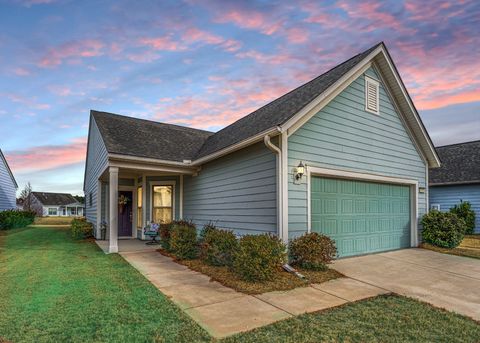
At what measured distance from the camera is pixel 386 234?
910cm

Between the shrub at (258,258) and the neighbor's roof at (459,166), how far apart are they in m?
A: 15.4

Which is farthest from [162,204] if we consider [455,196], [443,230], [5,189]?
[5,189]

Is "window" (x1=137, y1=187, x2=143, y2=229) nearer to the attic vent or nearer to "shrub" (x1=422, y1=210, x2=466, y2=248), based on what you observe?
the attic vent

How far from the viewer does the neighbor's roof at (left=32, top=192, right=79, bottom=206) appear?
189 feet

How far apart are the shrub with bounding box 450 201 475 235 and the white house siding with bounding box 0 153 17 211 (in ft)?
94.5

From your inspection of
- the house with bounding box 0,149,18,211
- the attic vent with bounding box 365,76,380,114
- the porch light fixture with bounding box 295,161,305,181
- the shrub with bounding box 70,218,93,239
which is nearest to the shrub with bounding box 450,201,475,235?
the attic vent with bounding box 365,76,380,114

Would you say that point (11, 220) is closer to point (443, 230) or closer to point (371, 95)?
point (371, 95)

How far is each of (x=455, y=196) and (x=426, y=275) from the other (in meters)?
13.5

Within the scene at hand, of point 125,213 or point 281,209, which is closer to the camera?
point 281,209

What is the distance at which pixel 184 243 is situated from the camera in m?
8.01

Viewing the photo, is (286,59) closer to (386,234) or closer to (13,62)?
(386,234)

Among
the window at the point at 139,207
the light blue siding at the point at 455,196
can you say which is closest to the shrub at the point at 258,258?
the window at the point at 139,207

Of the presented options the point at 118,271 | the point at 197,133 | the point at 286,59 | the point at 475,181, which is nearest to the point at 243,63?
the point at 286,59

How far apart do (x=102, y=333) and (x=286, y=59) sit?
32.8 ft
